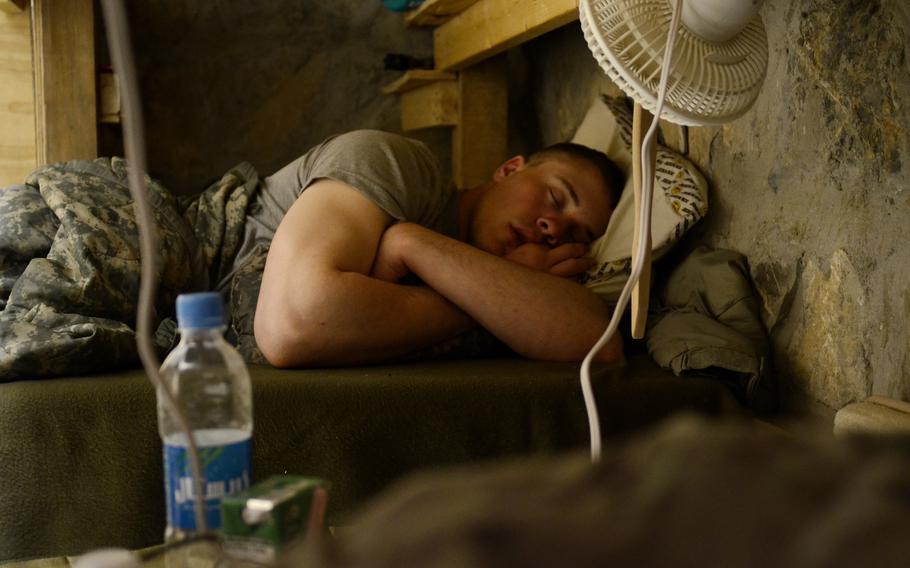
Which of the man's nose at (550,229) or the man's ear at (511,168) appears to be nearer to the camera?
the man's nose at (550,229)

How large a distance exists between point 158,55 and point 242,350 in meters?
1.44

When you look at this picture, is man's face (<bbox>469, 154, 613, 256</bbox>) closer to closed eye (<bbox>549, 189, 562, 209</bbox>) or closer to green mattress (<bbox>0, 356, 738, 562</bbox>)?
closed eye (<bbox>549, 189, 562, 209</bbox>)

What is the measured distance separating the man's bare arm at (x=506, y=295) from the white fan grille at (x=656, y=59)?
54cm

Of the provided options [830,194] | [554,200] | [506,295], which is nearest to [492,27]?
[554,200]

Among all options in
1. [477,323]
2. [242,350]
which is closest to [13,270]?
[242,350]

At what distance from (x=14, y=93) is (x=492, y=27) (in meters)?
1.27

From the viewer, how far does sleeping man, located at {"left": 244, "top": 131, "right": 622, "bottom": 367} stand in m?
1.47

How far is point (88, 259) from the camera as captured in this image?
5.10 feet

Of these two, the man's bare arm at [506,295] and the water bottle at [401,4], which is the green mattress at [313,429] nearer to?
the man's bare arm at [506,295]

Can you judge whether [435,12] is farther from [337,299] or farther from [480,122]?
[337,299]

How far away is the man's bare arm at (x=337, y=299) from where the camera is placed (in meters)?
1.45

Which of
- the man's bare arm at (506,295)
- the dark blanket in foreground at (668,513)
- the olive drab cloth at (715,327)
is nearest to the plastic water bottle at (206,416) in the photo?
the dark blanket in foreground at (668,513)

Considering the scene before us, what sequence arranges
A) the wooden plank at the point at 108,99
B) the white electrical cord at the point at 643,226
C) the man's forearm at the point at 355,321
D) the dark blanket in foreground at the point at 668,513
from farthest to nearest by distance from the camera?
the wooden plank at the point at 108,99 < the man's forearm at the point at 355,321 < the white electrical cord at the point at 643,226 < the dark blanket in foreground at the point at 668,513

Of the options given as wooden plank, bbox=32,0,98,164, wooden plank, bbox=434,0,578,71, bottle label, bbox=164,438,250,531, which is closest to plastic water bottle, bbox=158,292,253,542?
bottle label, bbox=164,438,250,531
